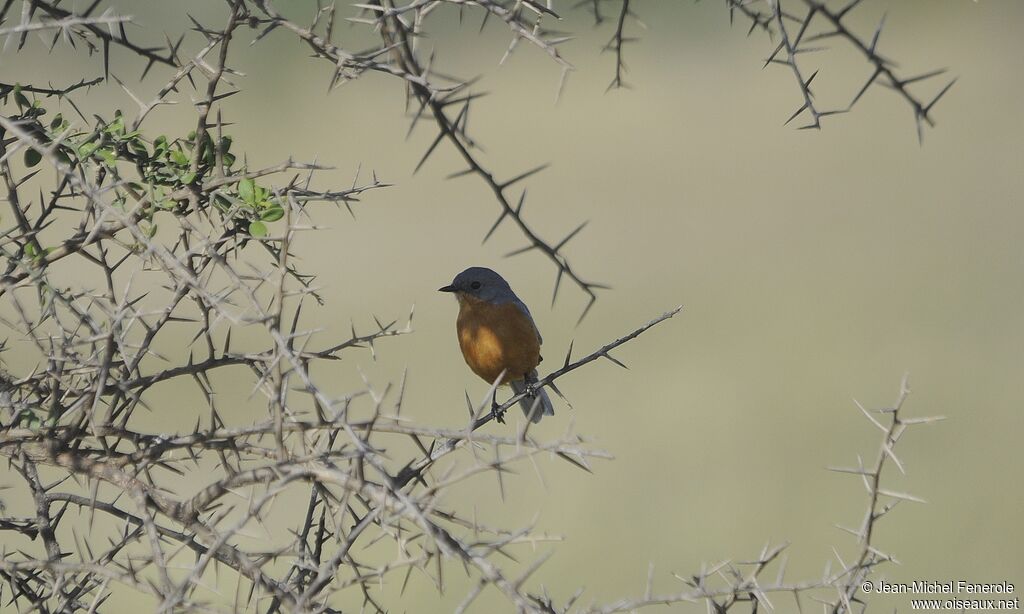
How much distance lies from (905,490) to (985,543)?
1164 mm

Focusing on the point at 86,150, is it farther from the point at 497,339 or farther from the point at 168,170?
the point at 497,339

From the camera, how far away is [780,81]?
24125 mm

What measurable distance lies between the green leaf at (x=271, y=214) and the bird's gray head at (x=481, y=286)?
3387 millimetres

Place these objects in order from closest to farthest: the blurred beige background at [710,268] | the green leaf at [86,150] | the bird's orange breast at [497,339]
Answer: the green leaf at [86,150] → the bird's orange breast at [497,339] → the blurred beige background at [710,268]

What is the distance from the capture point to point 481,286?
5957 mm

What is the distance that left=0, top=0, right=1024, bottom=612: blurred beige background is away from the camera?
34.2 feet

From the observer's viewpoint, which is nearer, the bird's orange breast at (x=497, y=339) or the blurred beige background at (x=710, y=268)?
the bird's orange breast at (x=497, y=339)

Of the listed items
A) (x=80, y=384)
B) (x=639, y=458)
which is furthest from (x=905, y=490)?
(x=80, y=384)

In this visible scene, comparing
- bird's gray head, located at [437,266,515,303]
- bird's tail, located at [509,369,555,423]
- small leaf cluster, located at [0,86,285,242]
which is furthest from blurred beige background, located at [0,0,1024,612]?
small leaf cluster, located at [0,86,285,242]

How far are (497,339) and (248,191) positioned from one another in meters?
3.24

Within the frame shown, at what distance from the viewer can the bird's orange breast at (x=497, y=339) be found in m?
5.66

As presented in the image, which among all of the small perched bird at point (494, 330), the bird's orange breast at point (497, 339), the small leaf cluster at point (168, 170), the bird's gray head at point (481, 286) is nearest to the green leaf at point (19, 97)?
the small leaf cluster at point (168, 170)

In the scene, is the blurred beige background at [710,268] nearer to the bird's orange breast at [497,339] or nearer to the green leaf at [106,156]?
the bird's orange breast at [497,339]

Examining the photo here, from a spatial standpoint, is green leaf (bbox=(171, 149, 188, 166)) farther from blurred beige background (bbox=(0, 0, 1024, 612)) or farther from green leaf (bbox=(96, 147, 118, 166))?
blurred beige background (bbox=(0, 0, 1024, 612))
